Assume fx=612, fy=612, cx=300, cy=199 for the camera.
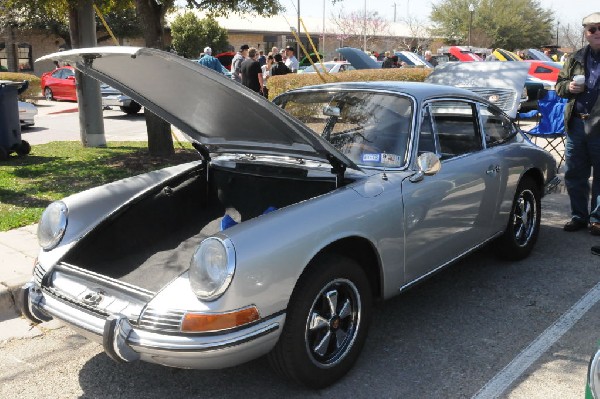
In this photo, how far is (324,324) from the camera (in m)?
3.14

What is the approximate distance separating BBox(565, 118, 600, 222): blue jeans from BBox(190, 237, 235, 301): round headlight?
4143 millimetres

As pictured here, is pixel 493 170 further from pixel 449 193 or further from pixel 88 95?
pixel 88 95

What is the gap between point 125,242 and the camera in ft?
12.6

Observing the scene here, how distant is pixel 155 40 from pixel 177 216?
17.3 feet

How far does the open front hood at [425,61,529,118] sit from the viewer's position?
8528 millimetres

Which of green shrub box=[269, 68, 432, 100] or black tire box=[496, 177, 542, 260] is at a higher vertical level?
green shrub box=[269, 68, 432, 100]

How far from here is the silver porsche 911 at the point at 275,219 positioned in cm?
278

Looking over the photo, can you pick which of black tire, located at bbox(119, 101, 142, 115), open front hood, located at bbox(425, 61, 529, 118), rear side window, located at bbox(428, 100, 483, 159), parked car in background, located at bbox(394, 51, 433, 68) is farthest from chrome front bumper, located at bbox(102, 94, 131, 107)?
rear side window, located at bbox(428, 100, 483, 159)

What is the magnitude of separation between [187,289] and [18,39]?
3490cm

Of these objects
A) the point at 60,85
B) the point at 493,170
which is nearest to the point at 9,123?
the point at 493,170

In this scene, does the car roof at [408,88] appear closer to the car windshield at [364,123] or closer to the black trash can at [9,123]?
the car windshield at [364,123]

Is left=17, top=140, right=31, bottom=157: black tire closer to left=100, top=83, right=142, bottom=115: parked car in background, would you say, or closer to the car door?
left=100, top=83, right=142, bottom=115: parked car in background

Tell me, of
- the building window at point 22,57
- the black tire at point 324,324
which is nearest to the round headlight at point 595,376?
the black tire at point 324,324

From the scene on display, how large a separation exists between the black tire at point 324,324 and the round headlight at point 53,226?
149 cm
